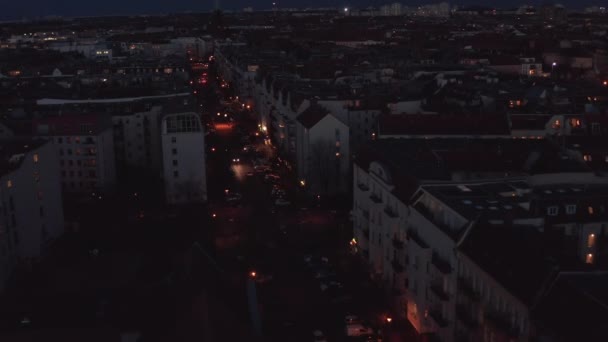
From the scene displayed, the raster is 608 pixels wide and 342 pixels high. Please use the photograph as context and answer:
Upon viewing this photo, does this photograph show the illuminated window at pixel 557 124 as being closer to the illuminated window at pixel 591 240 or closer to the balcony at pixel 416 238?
the illuminated window at pixel 591 240

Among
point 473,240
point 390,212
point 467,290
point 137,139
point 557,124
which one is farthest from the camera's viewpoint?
point 137,139

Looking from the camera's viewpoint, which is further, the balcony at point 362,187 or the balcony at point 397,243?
the balcony at point 362,187

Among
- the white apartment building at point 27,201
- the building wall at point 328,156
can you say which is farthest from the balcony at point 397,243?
the building wall at point 328,156

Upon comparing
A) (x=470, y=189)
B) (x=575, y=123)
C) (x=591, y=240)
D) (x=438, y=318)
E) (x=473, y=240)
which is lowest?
(x=438, y=318)

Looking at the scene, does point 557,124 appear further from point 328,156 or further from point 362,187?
point 362,187

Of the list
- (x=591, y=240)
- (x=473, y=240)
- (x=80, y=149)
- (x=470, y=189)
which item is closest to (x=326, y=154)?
(x=80, y=149)

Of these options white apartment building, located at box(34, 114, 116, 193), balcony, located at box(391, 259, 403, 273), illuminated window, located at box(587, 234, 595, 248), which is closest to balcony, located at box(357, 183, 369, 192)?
balcony, located at box(391, 259, 403, 273)

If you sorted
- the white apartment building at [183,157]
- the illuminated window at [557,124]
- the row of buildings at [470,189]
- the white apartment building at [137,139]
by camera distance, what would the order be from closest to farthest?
1. the row of buildings at [470,189]
2. the illuminated window at [557,124]
3. the white apartment building at [183,157]
4. the white apartment building at [137,139]

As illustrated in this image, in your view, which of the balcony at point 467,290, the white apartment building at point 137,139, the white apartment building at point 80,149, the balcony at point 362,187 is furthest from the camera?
the white apartment building at point 137,139
